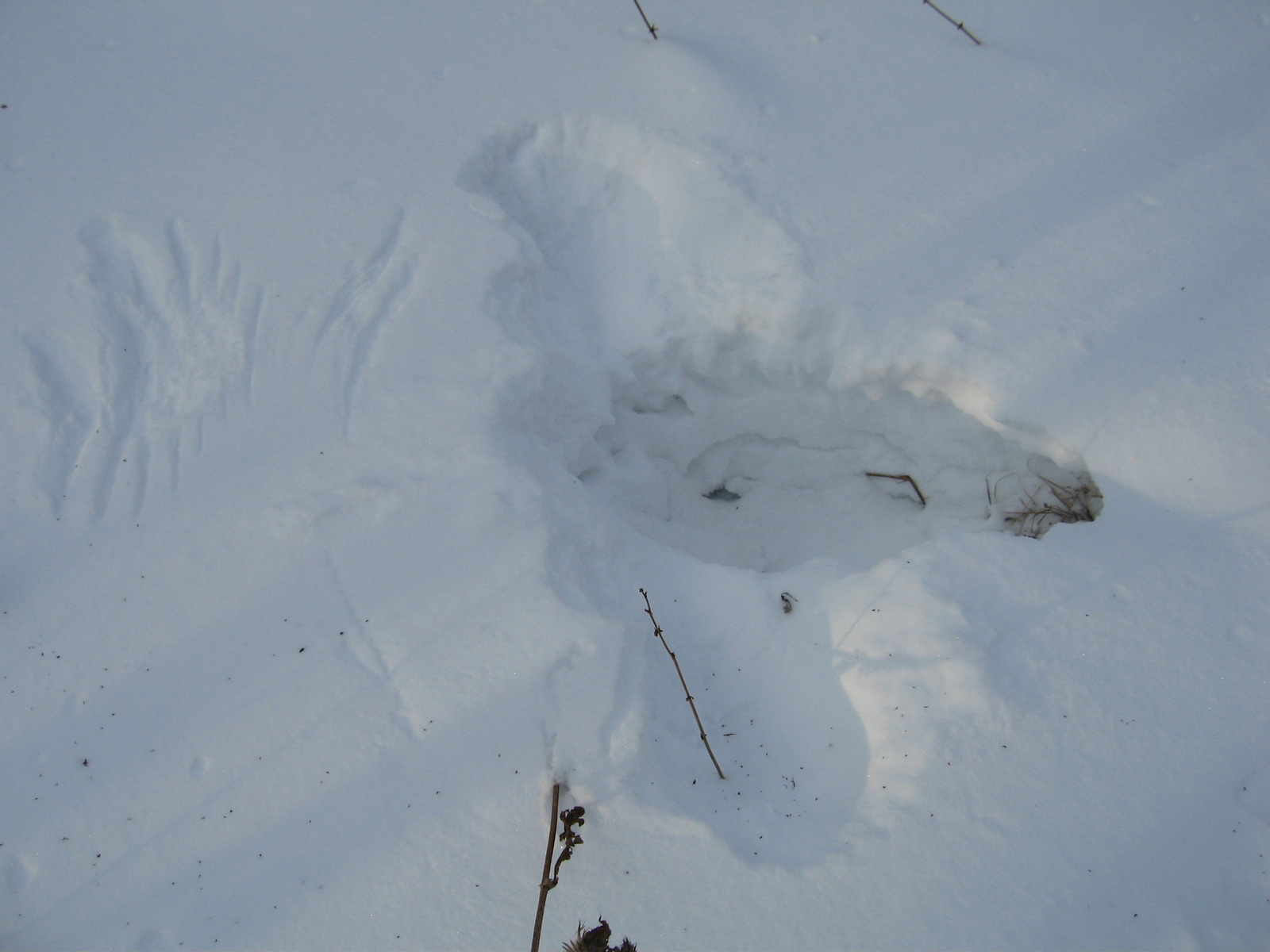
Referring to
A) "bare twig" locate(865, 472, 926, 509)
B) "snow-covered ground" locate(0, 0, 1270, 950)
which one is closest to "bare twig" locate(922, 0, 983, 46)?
"snow-covered ground" locate(0, 0, 1270, 950)

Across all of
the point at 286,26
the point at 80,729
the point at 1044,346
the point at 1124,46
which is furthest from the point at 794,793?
the point at 286,26

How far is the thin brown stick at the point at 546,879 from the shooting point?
189 cm

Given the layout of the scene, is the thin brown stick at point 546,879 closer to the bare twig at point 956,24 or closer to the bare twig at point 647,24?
the bare twig at point 647,24

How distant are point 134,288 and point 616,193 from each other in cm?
185

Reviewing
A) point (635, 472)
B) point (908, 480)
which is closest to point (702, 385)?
point (635, 472)

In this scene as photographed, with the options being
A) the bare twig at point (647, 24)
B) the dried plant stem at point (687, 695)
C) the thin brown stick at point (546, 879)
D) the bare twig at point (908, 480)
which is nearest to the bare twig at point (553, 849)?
the thin brown stick at point (546, 879)

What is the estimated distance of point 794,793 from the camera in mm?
2402

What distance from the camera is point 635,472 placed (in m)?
3.29

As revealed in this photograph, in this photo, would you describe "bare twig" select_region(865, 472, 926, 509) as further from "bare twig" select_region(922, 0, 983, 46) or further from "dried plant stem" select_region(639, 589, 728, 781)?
"bare twig" select_region(922, 0, 983, 46)

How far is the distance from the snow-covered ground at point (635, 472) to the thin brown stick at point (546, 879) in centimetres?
7

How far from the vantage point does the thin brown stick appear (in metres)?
1.89

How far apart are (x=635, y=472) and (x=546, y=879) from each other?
1663mm

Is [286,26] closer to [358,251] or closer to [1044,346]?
[358,251]

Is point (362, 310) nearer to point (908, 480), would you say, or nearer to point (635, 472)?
point (635, 472)
